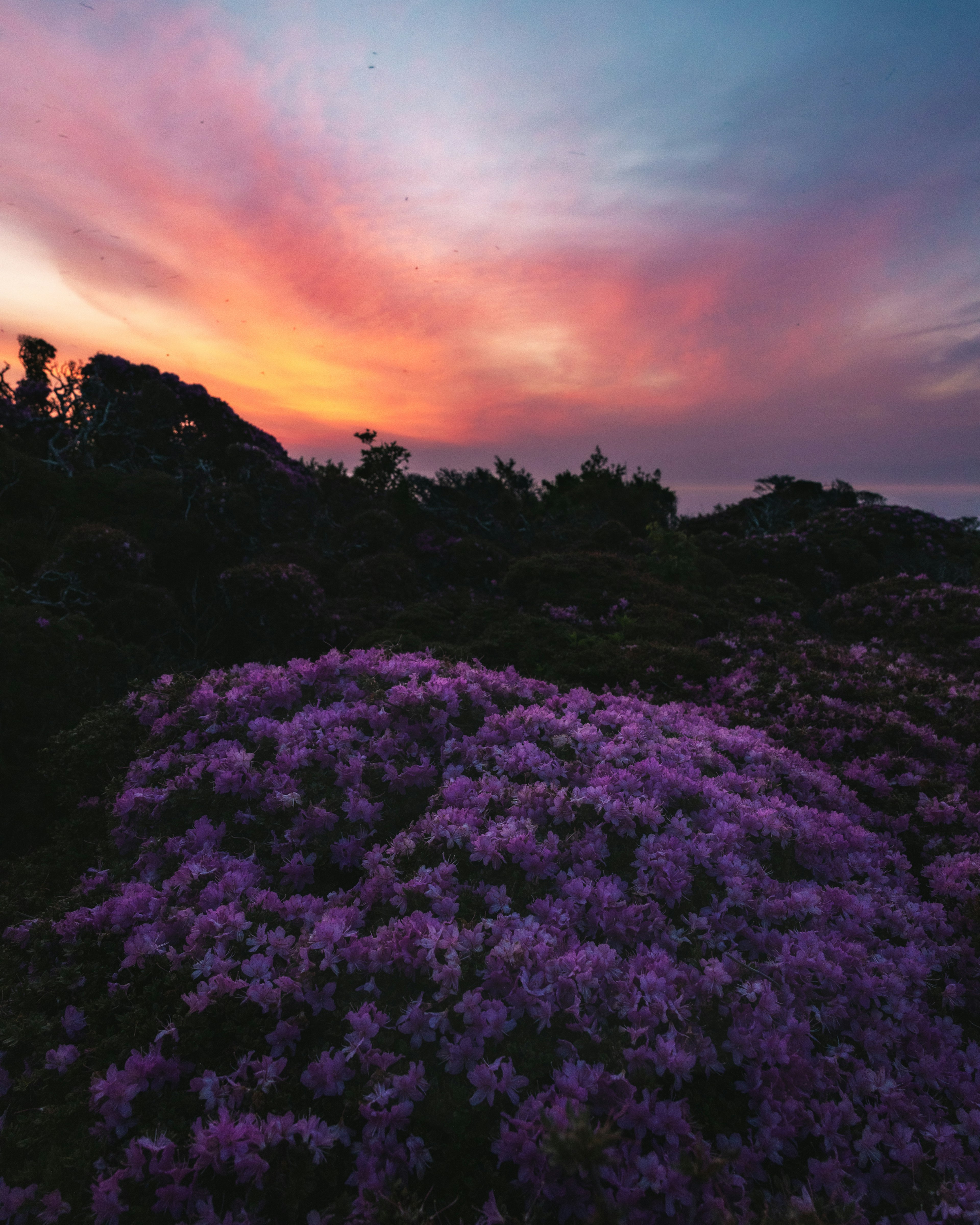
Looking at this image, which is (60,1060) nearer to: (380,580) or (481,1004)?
(481,1004)

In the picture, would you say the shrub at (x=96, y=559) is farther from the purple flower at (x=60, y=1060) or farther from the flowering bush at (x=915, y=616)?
the flowering bush at (x=915, y=616)

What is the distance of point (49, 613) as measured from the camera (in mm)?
9680

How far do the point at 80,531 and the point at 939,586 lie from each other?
20033 mm

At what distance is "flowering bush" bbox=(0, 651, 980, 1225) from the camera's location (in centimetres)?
299

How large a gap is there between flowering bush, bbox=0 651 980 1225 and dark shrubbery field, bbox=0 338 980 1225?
0.02 meters

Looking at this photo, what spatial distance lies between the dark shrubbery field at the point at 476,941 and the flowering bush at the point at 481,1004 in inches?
0.8

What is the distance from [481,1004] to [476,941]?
1.27 feet

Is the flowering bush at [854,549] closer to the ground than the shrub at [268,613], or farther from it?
farther from it

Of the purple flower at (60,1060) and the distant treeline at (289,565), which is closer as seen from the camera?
the purple flower at (60,1060)

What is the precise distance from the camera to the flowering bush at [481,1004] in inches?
118

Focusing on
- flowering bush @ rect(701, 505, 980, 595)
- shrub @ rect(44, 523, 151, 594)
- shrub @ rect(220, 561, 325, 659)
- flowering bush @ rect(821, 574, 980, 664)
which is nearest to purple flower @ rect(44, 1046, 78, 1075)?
shrub @ rect(220, 561, 325, 659)

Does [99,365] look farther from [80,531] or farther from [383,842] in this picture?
[383,842]

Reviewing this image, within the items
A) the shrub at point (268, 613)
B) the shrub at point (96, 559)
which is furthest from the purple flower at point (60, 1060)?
the shrub at point (96, 559)

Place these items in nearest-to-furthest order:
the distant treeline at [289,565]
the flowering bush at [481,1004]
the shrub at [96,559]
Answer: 1. the flowering bush at [481,1004]
2. the distant treeline at [289,565]
3. the shrub at [96,559]
